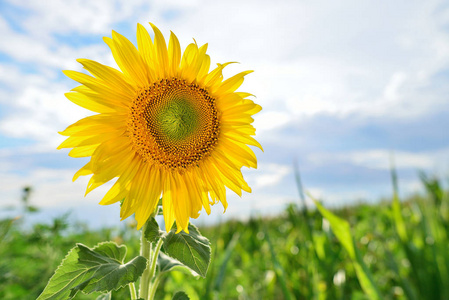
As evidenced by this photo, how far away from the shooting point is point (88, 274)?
105cm

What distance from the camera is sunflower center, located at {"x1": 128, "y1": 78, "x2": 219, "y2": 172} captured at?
4.28ft

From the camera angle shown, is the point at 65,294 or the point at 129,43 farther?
the point at 129,43

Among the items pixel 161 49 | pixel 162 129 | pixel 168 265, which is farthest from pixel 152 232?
pixel 161 49

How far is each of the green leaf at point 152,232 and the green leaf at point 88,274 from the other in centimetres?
6

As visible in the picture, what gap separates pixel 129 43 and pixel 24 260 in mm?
2312

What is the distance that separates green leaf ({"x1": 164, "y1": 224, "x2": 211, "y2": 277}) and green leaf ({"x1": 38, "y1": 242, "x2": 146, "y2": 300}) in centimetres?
8

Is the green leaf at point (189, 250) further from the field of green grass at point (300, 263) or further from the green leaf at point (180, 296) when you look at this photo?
the field of green grass at point (300, 263)

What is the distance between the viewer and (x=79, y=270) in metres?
1.05

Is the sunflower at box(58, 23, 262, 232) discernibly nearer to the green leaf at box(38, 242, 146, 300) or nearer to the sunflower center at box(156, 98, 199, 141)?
the sunflower center at box(156, 98, 199, 141)

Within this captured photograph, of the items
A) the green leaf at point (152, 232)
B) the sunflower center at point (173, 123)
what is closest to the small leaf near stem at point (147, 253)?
the green leaf at point (152, 232)

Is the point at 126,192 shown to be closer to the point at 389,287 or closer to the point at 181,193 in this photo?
the point at 181,193

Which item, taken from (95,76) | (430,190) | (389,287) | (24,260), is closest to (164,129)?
(95,76)

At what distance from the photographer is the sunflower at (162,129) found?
3.90ft

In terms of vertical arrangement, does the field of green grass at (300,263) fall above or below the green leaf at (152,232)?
below
